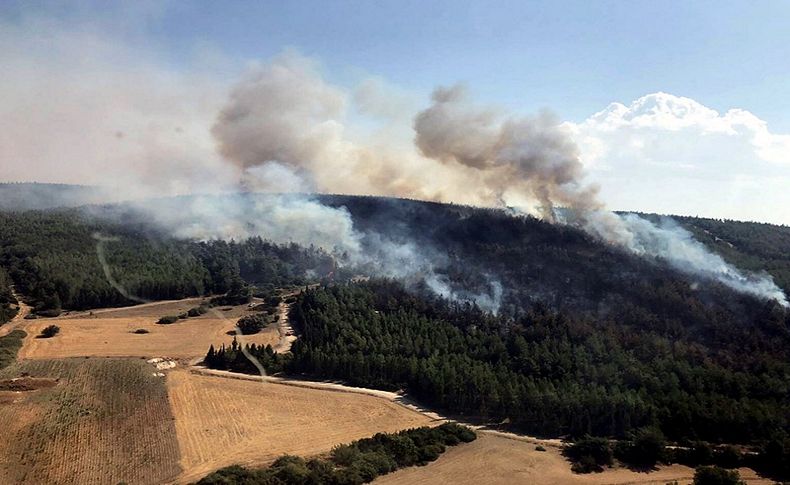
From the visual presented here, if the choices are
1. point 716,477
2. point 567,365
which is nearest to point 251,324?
point 567,365

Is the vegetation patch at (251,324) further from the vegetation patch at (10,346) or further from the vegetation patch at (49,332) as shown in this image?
the vegetation patch at (10,346)

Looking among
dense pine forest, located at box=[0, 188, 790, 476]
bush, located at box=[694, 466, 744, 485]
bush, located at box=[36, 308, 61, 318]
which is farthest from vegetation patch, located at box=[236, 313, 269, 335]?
bush, located at box=[694, 466, 744, 485]

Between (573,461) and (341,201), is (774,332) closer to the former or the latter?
(573,461)

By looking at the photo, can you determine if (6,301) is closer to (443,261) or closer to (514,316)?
(443,261)

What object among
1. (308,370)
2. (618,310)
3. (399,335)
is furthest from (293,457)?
(618,310)

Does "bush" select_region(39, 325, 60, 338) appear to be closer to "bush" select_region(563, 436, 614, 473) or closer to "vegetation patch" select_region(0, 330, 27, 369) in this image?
"vegetation patch" select_region(0, 330, 27, 369)
